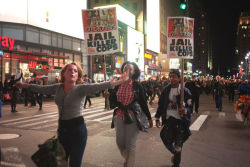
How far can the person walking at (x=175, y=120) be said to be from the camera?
4.90 m

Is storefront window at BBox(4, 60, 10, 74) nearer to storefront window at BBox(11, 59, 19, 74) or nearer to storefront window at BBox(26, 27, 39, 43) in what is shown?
storefront window at BBox(11, 59, 19, 74)

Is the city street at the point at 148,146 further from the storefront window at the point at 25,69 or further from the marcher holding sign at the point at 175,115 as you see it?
the storefront window at the point at 25,69

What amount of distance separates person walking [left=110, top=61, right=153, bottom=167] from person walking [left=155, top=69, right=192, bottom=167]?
666mm

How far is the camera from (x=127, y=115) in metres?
4.23

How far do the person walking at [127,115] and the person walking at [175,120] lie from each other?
666 millimetres

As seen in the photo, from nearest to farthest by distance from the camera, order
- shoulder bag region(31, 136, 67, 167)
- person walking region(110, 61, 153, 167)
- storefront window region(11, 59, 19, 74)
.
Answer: shoulder bag region(31, 136, 67, 167) < person walking region(110, 61, 153, 167) < storefront window region(11, 59, 19, 74)

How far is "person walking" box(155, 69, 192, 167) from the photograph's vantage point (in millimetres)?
4896

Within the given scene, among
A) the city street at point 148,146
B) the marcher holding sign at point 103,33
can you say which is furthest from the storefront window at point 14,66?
the marcher holding sign at point 103,33

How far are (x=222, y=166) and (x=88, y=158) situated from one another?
2837 millimetres

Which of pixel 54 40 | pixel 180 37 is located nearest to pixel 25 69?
pixel 54 40

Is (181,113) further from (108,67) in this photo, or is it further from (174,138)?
(108,67)

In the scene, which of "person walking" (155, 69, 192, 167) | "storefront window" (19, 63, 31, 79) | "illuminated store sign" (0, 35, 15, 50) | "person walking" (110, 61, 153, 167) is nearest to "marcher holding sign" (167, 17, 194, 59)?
"person walking" (155, 69, 192, 167)

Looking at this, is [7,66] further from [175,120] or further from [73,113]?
[73,113]

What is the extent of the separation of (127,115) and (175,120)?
1236 mm
